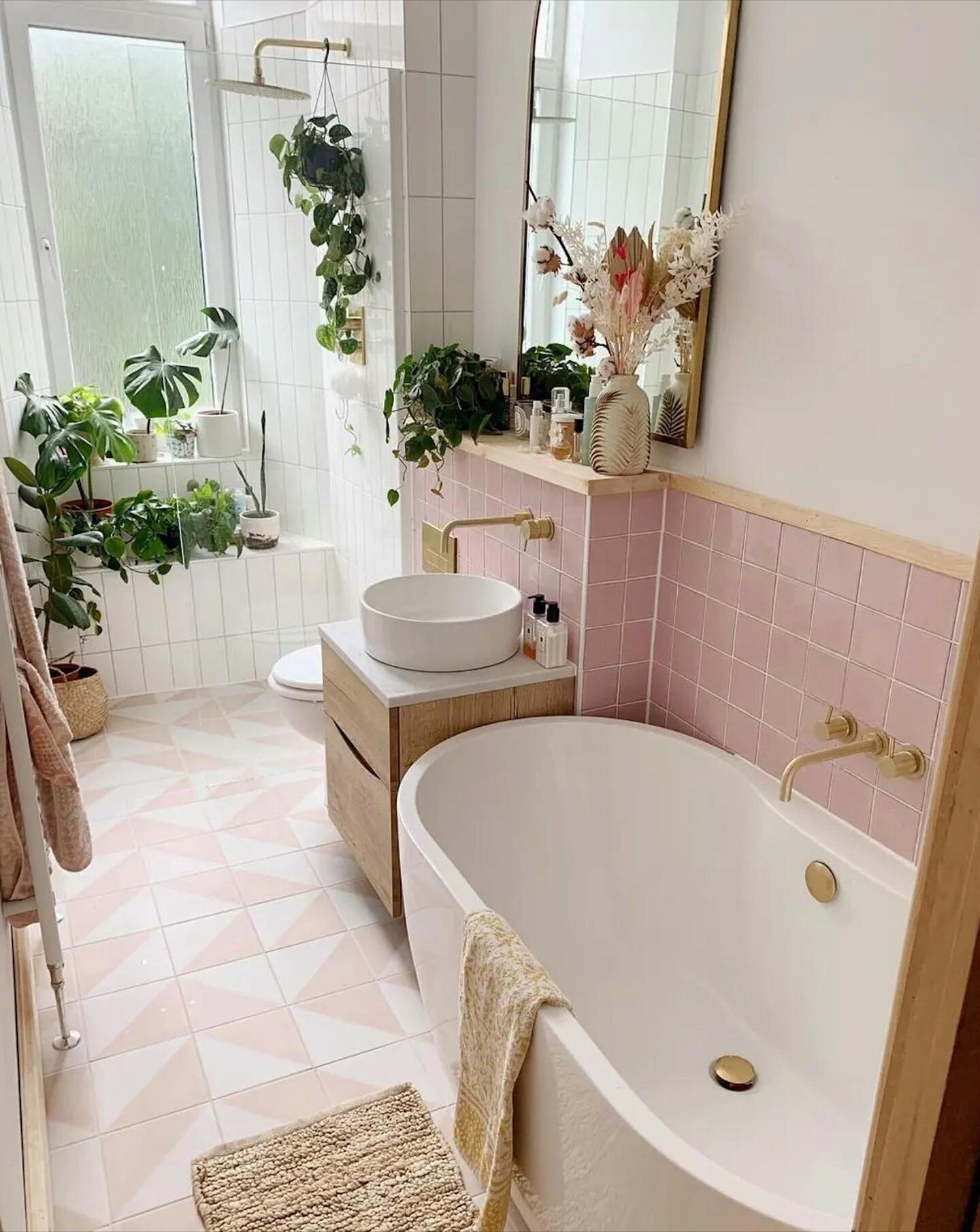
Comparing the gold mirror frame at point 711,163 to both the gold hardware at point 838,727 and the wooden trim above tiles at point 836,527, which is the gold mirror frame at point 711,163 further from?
the gold hardware at point 838,727

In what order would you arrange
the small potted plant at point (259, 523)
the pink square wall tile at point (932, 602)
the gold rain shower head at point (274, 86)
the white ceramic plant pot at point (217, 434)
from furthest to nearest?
the small potted plant at point (259, 523) < the white ceramic plant pot at point (217, 434) < the gold rain shower head at point (274, 86) < the pink square wall tile at point (932, 602)

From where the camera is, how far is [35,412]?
3295mm

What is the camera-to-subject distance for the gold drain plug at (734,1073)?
6.18ft

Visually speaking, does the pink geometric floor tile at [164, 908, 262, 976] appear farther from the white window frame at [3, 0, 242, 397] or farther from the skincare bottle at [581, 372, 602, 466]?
the white window frame at [3, 0, 242, 397]

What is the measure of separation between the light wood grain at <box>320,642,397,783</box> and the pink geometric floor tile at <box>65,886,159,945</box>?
0.70 m

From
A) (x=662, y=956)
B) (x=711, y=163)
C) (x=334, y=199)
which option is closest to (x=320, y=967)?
(x=662, y=956)

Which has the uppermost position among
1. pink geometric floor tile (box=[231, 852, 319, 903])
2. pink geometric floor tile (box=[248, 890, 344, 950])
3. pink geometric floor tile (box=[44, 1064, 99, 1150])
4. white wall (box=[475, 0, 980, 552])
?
white wall (box=[475, 0, 980, 552])

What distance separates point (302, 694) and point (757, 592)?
4.77 feet

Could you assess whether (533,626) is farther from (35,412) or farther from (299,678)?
(35,412)

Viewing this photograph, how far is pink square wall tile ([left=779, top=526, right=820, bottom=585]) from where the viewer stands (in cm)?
192

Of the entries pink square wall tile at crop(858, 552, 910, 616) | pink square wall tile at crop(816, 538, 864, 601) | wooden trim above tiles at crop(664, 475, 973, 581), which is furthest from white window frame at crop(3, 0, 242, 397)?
pink square wall tile at crop(858, 552, 910, 616)

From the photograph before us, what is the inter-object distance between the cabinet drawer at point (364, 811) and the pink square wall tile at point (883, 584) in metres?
1.14

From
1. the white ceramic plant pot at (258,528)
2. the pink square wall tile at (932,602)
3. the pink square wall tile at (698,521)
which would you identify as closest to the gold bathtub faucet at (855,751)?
the pink square wall tile at (932,602)

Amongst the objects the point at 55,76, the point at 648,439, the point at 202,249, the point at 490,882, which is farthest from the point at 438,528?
the point at 55,76
